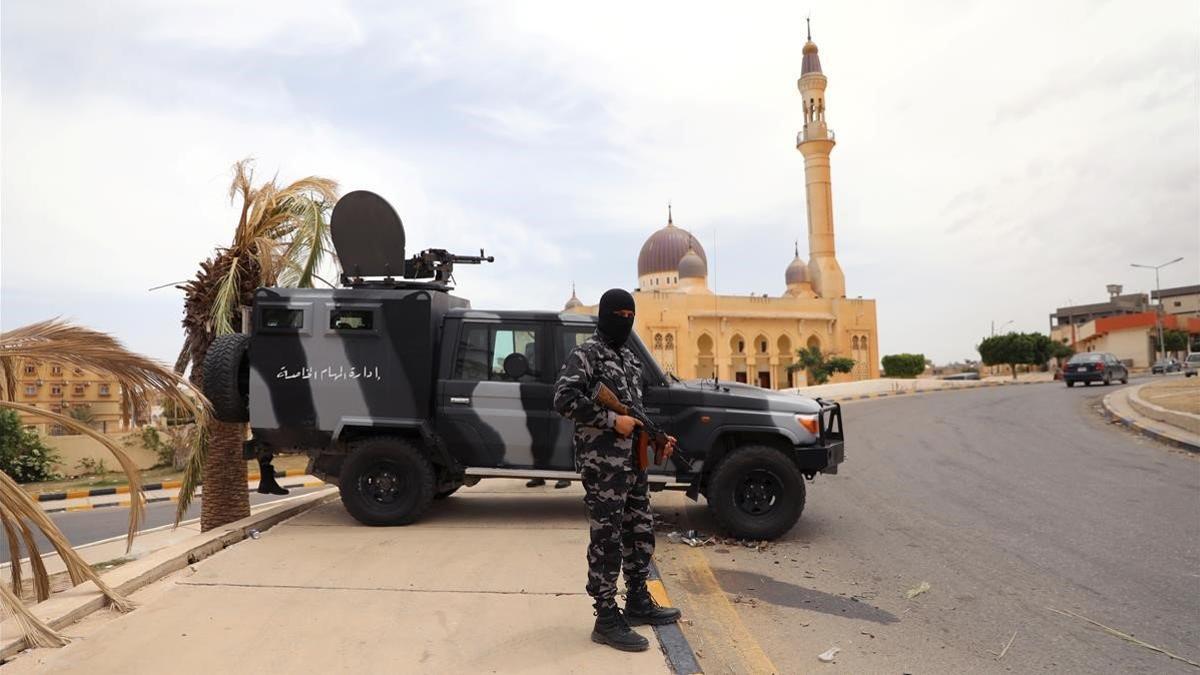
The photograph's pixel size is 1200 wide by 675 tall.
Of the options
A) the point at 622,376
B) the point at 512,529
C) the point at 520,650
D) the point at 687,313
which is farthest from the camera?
the point at 687,313

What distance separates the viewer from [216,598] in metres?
4.19

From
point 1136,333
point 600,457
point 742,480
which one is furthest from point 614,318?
point 1136,333

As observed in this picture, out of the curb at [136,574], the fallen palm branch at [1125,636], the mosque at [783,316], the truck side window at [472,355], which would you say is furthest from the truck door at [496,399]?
the mosque at [783,316]

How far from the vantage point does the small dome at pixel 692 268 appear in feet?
190

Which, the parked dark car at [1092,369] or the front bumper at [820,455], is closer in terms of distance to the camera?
the front bumper at [820,455]

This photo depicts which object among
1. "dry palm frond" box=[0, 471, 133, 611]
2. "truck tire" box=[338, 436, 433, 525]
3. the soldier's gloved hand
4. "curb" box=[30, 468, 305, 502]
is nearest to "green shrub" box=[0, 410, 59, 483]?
"curb" box=[30, 468, 305, 502]

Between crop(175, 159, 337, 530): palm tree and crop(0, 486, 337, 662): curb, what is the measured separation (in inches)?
43.5

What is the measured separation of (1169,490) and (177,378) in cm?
919

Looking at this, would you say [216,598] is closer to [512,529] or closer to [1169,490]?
[512,529]

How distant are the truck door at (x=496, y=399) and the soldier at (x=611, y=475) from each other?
2539 mm

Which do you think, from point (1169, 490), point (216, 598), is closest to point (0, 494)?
point (216, 598)

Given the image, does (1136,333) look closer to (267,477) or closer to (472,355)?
(472,355)

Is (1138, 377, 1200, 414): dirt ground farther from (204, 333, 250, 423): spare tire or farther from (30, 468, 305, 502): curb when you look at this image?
(30, 468, 305, 502): curb

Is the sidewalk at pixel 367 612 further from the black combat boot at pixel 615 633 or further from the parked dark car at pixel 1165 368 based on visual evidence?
the parked dark car at pixel 1165 368
